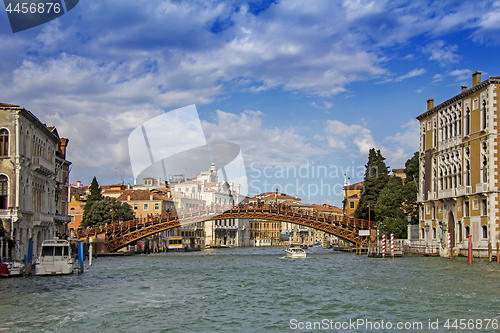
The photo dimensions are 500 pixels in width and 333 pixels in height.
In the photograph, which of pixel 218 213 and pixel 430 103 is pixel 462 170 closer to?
pixel 430 103

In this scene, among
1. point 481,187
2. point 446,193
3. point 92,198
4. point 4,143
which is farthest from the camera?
point 92,198

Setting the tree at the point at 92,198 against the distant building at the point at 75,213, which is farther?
the distant building at the point at 75,213

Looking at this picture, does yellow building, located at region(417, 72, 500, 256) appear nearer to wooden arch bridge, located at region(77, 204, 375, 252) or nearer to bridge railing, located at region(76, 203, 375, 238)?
wooden arch bridge, located at region(77, 204, 375, 252)

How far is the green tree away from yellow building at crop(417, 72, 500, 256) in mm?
9324

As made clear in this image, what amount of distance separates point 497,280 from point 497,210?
11.3 metres

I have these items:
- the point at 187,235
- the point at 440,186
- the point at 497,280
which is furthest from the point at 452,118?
the point at 187,235

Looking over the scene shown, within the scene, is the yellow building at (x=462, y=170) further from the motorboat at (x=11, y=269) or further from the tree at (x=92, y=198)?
the tree at (x=92, y=198)

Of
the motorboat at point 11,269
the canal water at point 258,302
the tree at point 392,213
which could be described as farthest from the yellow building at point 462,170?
the motorboat at point 11,269

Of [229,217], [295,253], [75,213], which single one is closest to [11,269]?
[295,253]

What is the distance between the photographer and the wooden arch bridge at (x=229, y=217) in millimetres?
40594

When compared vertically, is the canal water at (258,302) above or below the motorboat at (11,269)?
below

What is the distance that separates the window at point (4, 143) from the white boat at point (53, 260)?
18.0ft

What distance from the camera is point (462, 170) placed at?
106 ft

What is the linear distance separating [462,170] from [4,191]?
80.4ft
